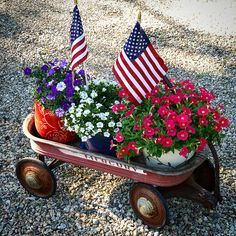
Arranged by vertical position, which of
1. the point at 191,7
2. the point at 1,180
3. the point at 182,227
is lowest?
the point at 1,180

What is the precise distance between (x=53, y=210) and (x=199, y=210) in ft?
4.16

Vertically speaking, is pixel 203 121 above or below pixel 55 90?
above

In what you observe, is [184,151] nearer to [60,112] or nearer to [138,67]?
[138,67]

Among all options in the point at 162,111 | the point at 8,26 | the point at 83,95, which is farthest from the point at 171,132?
the point at 8,26

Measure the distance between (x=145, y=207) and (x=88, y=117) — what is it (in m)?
0.84

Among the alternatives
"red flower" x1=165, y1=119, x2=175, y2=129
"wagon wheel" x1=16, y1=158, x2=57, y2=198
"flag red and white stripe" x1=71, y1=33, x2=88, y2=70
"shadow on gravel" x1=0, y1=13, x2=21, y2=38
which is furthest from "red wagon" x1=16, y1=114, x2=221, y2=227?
"shadow on gravel" x1=0, y1=13, x2=21, y2=38

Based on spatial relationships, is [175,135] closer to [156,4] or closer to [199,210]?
[199,210]

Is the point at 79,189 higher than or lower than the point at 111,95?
lower

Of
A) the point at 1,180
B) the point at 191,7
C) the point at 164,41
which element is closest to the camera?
the point at 1,180

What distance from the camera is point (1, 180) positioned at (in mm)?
3891

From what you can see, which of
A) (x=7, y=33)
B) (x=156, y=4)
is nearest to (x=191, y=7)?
(x=156, y=4)

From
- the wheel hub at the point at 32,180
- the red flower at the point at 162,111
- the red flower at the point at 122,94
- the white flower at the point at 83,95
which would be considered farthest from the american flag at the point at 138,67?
the wheel hub at the point at 32,180

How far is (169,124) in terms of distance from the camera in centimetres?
284

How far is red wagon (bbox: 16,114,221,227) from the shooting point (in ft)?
9.99
